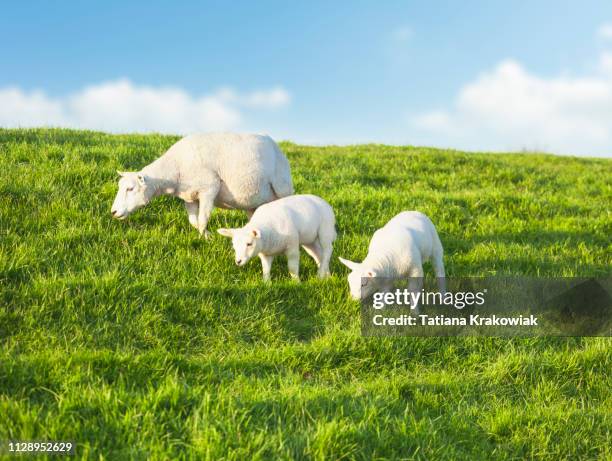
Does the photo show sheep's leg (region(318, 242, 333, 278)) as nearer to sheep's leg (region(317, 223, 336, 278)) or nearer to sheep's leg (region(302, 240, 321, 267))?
sheep's leg (region(317, 223, 336, 278))

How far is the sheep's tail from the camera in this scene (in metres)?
7.75

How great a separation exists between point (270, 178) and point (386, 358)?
3036mm

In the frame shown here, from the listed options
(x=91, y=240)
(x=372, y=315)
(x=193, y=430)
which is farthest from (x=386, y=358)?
(x=91, y=240)

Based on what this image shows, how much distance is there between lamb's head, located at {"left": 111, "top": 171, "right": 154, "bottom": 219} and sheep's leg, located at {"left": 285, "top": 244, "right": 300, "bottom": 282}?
2.00 metres

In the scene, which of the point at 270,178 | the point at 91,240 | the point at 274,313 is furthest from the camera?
the point at 270,178

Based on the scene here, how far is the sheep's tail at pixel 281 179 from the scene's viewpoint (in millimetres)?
7751

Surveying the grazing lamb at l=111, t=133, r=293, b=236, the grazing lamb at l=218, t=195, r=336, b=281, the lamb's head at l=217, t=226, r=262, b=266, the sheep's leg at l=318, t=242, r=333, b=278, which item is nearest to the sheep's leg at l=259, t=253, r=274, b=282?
the grazing lamb at l=218, t=195, r=336, b=281

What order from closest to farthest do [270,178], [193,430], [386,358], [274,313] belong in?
[193,430]
[386,358]
[274,313]
[270,178]

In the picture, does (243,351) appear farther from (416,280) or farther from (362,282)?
(416,280)

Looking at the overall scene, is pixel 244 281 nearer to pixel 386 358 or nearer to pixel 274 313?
pixel 274 313

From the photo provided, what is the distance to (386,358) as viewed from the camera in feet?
18.1

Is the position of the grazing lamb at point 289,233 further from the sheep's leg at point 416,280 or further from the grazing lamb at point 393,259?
the sheep's leg at point 416,280

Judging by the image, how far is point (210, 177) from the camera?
24.7 feet

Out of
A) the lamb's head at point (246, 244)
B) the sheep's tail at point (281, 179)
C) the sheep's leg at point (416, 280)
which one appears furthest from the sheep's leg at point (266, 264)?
the sheep's leg at point (416, 280)
